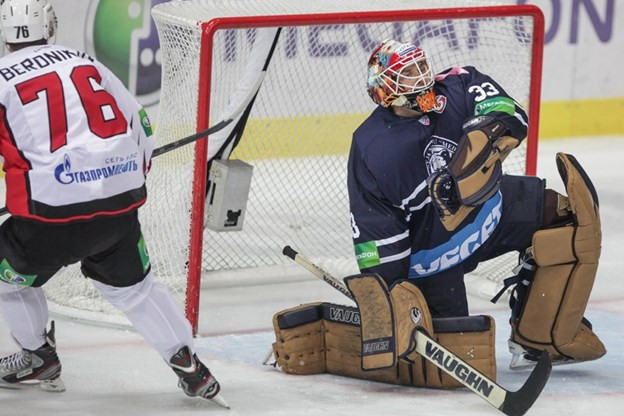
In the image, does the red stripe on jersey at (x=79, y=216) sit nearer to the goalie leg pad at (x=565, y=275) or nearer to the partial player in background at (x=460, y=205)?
the partial player in background at (x=460, y=205)

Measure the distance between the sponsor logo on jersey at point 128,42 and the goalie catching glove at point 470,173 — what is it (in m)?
2.81

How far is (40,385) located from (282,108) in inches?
73.4

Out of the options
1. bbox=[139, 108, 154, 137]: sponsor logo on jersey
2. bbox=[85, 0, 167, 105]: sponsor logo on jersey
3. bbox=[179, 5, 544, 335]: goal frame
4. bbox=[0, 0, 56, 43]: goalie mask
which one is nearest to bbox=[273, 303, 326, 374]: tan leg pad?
bbox=[179, 5, 544, 335]: goal frame

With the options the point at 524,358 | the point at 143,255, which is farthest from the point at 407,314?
the point at 143,255

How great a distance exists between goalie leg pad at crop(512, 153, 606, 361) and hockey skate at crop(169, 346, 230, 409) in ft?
2.83

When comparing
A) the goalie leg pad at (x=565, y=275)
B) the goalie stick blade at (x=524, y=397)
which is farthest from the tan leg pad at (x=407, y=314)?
the goalie leg pad at (x=565, y=275)

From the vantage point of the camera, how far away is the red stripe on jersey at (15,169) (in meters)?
2.92

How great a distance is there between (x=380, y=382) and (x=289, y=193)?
63.5 inches

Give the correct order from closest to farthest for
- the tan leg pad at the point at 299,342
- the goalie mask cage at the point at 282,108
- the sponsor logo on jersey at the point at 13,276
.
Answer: the sponsor logo on jersey at the point at 13,276, the tan leg pad at the point at 299,342, the goalie mask cage at the point at 282,108

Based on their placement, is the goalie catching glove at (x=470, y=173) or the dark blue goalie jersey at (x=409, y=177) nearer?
the goalie catching glove at (x=470, y=173)

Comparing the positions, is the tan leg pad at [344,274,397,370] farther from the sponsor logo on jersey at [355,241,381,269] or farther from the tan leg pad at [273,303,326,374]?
the tan leg pad at [273,303,326,374]

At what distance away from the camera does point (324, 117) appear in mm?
5207

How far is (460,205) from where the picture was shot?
3.26 meters

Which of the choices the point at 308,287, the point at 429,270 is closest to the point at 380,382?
the point at 429,270
